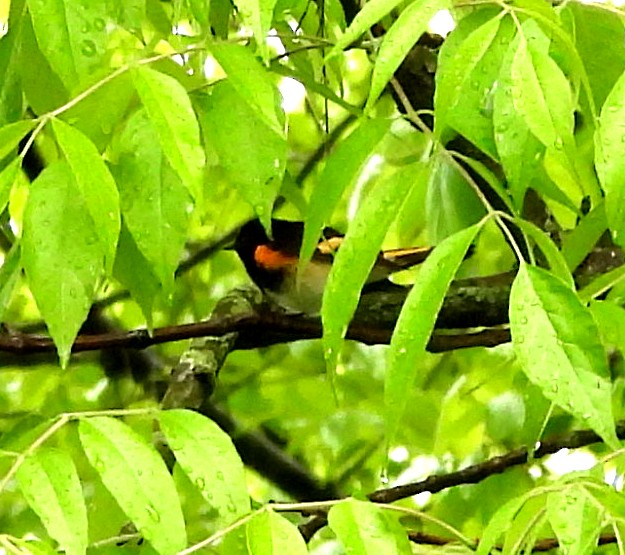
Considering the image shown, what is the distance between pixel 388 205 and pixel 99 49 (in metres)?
0.18

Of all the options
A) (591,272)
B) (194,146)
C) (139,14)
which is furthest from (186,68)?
(591,272)

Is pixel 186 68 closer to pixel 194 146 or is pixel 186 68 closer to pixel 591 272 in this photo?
pixel 194 146

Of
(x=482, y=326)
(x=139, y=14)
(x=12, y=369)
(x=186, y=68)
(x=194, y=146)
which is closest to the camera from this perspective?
(x=194, y=146)

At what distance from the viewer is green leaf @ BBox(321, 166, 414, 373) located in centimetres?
63

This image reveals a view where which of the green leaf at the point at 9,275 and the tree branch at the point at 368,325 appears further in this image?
the tree branch at the point at 368,325

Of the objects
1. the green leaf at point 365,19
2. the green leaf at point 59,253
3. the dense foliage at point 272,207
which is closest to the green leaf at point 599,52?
the dense foliage at point 272,207

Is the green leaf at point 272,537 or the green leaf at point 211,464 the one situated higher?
the green leaf at point 211,464

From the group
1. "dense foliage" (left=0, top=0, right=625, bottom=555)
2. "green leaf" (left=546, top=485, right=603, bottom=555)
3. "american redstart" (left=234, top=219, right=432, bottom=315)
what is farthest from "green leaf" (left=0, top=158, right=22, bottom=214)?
"american redstart" (left=234, top=219, right=432, bottom=315)

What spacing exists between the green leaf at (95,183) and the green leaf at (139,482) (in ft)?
0.29

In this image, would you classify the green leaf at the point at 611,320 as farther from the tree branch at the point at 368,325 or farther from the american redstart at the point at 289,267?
the american redstart at the point at 289,267

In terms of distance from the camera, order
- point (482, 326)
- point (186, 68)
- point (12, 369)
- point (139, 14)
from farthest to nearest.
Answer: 1. point (12, 369)
2. point (482, 326)
3. point (186, 68)
4. point (139, 14)

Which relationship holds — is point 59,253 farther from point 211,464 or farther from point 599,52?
point 599,52

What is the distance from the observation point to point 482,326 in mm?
1132

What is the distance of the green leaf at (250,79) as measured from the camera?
1.94ft
